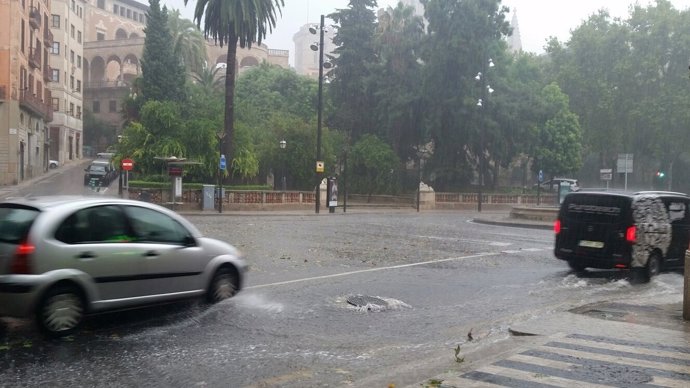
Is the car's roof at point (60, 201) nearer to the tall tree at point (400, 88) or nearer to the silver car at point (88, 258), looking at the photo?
the silver car at point (88, 258)

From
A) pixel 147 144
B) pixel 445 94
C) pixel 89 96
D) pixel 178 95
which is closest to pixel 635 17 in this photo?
pixel 445 94

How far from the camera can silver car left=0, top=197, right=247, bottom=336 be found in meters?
7.46

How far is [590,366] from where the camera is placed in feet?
22.2

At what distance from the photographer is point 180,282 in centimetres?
912

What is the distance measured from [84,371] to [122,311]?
2.49m

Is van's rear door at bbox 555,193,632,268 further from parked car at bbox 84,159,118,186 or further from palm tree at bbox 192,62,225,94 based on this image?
palm tree at bbox 192,62,225,94

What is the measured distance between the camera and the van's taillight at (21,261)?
7.43 metres

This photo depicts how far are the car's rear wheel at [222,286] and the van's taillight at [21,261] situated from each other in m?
2.75

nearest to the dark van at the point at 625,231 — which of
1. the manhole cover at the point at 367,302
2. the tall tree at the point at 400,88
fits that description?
the manhole cover at the point at 367,302

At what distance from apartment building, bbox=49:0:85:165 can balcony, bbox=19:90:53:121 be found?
13218 millimetres

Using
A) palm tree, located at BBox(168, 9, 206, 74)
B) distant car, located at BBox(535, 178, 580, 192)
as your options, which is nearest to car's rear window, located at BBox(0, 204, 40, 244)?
distant car, located at BBox(535, 178, 580, 192)

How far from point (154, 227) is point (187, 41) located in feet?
241

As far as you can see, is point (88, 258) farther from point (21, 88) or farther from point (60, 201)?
point (21, 88)

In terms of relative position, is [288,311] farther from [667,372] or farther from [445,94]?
[445,94]
